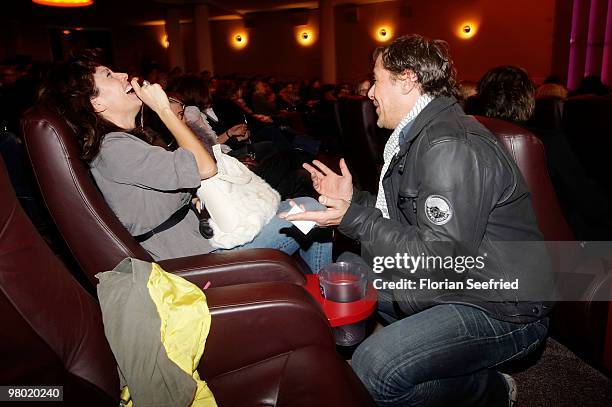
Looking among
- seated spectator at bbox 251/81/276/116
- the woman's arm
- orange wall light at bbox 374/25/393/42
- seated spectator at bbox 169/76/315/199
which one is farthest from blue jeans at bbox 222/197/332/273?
orange wall light at bbox 374/25/393/42

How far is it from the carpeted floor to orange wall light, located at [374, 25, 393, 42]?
35.9ft

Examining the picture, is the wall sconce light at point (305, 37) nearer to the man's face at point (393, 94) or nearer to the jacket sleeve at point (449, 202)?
the man's face at point (393, 94)

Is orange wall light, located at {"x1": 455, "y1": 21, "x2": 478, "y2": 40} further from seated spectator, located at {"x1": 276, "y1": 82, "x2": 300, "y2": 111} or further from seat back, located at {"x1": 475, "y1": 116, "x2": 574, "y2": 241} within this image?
seat back, located at {"x1": 475, "y1": 116, "x2": 574, "y2": 241}

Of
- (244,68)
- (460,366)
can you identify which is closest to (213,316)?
(460,366)

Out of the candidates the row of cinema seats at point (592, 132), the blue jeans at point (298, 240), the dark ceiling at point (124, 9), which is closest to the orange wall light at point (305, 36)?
the dark ceiling at point (124, 9)

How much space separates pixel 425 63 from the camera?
1.35 m

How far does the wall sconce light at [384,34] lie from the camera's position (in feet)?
38.0

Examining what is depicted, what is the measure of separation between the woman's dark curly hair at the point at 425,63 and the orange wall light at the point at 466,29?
33.1ft

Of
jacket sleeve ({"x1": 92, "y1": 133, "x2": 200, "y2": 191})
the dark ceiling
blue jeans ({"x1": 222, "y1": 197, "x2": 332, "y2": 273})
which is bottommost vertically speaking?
→ blue jeans ({"x1": 222, "y1": 197, "x2": 332, "y2": 273})

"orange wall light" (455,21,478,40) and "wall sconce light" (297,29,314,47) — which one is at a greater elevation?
"wall sconce light" (297,29,314,47)

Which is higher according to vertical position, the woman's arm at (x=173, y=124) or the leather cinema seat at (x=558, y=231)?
the woman's arm at (x=173, y=124)

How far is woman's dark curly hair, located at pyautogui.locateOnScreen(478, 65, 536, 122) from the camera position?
2057mm

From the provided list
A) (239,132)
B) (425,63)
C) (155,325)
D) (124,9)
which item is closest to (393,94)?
(425,63)

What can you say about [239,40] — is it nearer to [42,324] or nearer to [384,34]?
[384,34]
